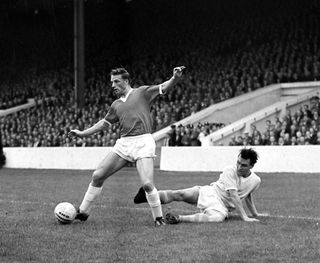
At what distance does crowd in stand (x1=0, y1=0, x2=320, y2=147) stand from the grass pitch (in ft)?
40.0

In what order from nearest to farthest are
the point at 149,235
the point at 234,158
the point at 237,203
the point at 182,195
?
the point at 149,235 < the point at 237,203 < the point at 182,195 < the point at 234,158

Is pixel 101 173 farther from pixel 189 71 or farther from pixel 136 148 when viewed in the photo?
pixel 189 71

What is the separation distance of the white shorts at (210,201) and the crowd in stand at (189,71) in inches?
542

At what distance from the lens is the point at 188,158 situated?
83.9 ft

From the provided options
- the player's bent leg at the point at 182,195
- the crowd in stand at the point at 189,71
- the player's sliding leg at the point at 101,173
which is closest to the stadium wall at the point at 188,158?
the crowd in stand at the point at 189,71

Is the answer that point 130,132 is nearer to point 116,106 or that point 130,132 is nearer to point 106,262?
point 116,106

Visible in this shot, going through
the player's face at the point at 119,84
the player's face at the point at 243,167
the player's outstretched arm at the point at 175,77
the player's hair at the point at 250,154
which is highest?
the player's outstretched arm at the point at 175,77

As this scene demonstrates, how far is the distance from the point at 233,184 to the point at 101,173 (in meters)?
1.78

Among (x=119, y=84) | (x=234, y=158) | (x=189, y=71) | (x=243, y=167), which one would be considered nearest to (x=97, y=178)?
(x=119, y=84)

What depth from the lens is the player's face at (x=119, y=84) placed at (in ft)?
32.4

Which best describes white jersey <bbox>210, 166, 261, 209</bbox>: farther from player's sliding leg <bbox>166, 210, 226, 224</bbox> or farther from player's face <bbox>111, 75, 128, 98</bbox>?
player's face <bbox>111, 75, 128, 98</bbox>

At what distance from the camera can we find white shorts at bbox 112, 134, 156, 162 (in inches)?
383

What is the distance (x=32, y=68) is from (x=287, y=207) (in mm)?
39776

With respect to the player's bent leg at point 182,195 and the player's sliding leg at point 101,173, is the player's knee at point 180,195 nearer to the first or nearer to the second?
the player's bent leg at point 182,195
